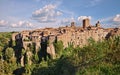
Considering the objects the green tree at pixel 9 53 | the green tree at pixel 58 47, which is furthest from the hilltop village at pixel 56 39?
the green tree at pixel 9 53

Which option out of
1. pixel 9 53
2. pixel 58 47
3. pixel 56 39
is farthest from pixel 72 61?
pixel 9 53

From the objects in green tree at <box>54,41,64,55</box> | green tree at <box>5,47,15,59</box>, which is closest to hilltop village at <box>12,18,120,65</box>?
green tree at <box>54,41,64,55</box>

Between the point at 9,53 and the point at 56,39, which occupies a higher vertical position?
the point at 56,39

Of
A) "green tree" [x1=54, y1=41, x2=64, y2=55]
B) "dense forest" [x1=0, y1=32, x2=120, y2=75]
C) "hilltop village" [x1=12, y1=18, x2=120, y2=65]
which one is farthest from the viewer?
"hilltop village" [x1=12, y1=18, x2=120, y2=65]

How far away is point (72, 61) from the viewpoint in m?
29.9

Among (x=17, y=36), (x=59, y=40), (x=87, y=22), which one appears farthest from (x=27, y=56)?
(x=87, y=22)

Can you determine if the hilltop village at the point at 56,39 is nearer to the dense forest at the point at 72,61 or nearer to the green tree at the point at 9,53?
the dense forest at the point at 72,61

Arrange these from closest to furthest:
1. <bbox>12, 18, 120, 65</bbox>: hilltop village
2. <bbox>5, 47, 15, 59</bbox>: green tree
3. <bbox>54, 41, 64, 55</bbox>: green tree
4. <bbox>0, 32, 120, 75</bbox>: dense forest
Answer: <bbox>0, 32, 120, 75</bbox>: dense forest
<bbox>54, 41, 64, 55</bbox>: green tree
<bbox>12, 18, 120, 65</bbox>: hilltop village
<bbox>5, 47, 15, 59</bbox>: green tree

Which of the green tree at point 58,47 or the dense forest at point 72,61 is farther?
the green tree at point 58,47

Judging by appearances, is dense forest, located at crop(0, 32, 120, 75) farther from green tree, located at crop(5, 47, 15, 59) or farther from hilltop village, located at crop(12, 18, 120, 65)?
hilltop village, located at crop(12, 18, 120, 65)

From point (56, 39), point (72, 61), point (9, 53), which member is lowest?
point (9, 53)

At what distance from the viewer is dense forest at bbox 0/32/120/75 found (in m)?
18.2

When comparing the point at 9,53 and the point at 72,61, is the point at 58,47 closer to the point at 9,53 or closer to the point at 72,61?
the point at 9,53

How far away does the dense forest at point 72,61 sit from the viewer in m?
18.2
